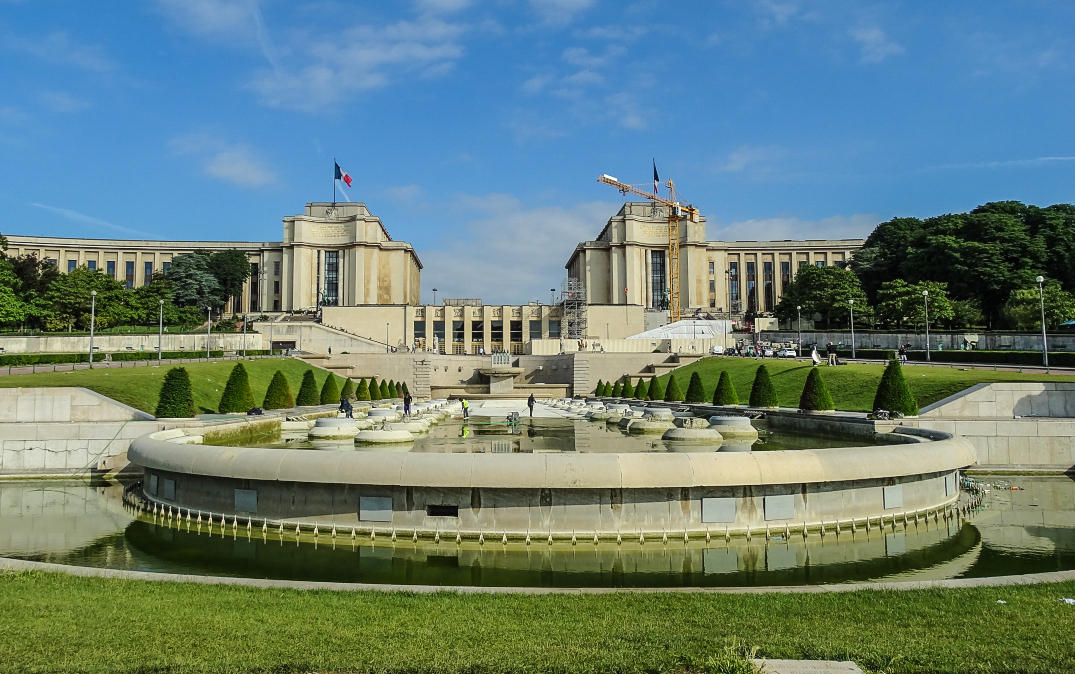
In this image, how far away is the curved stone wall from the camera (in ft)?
33.7

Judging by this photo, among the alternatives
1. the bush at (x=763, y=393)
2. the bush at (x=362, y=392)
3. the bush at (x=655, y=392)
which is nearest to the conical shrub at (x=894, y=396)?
the bush at (x=763, y=393)

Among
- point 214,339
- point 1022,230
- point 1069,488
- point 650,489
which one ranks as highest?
point 1022,230

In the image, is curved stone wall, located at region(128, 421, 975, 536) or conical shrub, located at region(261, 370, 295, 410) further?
conical shrub, located at region(261, 370, 295, 410)

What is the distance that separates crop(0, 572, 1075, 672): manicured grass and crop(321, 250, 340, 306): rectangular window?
113 metres

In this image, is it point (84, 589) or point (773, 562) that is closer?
point (84, 589)

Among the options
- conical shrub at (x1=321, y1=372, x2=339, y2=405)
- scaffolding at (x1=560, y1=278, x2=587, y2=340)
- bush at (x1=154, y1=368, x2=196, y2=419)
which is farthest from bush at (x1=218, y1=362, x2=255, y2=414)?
scaffolding at (x1=560, y1=278, x2=587, y2=340)

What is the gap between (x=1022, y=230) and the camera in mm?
79062

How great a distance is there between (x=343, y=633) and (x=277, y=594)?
5.59 feet

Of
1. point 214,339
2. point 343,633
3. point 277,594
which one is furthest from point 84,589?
point 214,339

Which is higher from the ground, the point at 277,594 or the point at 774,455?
the point at 774,455

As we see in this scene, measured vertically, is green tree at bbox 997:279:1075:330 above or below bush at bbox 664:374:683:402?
above

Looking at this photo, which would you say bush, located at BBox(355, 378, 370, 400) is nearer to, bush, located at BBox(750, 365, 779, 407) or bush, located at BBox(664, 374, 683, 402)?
bush, located at BBox(664, 374, 683, 402)

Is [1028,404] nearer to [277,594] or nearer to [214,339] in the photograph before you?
[277,594]

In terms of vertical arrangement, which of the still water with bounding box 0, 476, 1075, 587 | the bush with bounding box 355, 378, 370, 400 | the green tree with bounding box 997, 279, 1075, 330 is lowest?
the still water with bounding box 0, 476, 1075, 587
